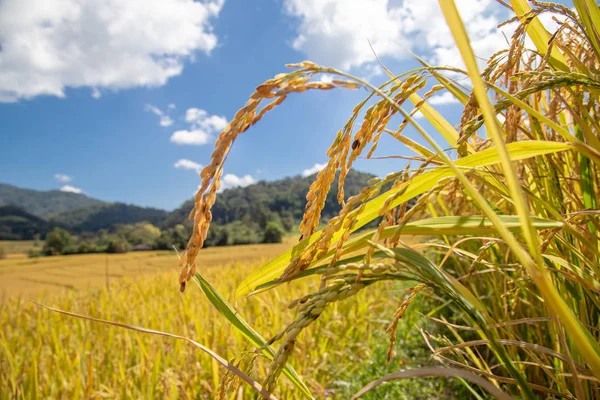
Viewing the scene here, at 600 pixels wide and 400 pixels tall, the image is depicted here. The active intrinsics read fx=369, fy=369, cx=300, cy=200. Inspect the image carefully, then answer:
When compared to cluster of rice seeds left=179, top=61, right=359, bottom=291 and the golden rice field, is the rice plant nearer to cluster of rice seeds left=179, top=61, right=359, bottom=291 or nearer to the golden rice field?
cluster of rice seeds left=179, top=61, right=359, bottom=291

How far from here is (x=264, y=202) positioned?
95.4 meters

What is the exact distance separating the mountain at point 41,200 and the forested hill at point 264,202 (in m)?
98.6

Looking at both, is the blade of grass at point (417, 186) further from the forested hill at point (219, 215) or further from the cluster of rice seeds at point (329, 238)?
the forested hill at point (219, 215)

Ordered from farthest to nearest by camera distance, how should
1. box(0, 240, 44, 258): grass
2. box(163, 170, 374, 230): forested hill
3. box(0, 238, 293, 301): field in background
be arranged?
box(163, 170, 374, 230): forested hill < box(0, 240, 44, 258): grass < box(0, 238, 293, 301): field in background

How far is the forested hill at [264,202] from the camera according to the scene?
3159 inches

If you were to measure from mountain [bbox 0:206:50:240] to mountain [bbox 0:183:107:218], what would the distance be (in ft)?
197

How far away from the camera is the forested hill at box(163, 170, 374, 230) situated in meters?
80.2

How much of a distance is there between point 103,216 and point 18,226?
44750 millimetres

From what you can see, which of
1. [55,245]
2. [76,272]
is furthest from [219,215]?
[76,272]

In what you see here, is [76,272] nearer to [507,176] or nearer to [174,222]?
[507,176]

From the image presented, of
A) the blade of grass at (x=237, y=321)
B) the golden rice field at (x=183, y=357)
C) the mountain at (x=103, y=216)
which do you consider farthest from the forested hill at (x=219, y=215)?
the blade of grass at (x=237, y=321)

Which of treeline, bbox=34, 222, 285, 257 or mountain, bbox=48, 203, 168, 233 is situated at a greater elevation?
mountain, bbox=48, 203, 168, 233

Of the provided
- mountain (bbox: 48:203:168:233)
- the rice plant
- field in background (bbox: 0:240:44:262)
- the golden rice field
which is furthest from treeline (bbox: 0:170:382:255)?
the rice plant

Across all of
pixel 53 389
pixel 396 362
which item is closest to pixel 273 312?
pixel 396 362
